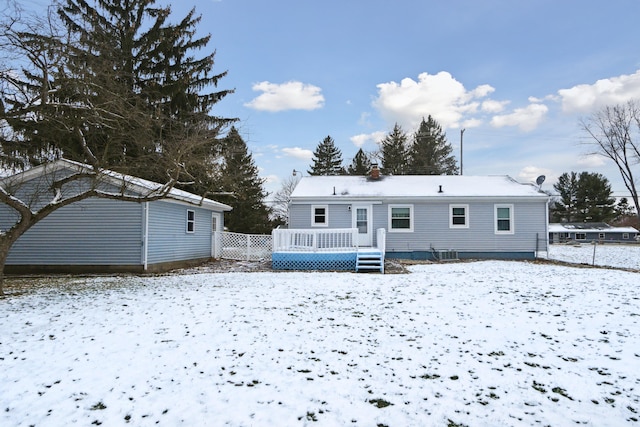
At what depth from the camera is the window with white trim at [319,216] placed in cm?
1645

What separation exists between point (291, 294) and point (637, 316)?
19.8ft

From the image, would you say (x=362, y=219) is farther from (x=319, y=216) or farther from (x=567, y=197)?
(x=567, y=197)

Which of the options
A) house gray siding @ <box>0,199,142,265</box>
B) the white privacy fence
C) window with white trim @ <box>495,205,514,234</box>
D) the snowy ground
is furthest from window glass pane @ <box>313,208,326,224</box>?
the snowy ground

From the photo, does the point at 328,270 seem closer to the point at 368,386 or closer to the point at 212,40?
the point at 368,386

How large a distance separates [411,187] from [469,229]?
10.5 feet

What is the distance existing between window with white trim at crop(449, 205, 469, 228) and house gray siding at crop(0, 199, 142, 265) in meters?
12.5

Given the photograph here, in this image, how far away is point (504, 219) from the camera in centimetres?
1673

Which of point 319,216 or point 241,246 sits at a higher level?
point 319,216

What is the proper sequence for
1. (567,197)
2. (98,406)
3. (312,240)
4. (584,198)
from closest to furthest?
(98,406)
(312,240)
(584,198)
(567,197)

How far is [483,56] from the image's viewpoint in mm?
15070

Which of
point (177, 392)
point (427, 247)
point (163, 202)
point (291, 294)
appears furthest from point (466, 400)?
point (427, 247)

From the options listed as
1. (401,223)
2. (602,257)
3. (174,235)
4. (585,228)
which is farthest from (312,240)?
(585,228)

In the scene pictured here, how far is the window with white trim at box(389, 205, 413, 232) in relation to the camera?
54.7ft

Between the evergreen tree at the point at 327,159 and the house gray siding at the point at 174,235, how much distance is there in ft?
90.1
